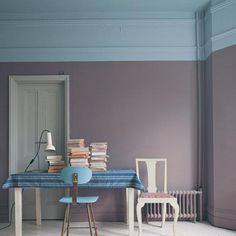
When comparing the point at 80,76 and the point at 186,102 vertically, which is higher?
the point at 80,76

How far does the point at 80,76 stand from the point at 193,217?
2.70 m

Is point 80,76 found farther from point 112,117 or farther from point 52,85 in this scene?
point 112,117

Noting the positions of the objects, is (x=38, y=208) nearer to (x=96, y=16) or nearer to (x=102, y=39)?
(x=102, y=39)

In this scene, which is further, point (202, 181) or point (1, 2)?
point (202, 181)

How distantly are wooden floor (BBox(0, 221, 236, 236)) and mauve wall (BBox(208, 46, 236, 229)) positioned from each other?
0.77 feet

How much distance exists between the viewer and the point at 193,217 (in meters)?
4.69

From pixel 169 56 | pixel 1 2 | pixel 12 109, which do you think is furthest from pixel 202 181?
pixel 1 2

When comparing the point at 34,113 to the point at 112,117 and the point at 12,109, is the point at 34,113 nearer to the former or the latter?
the point at 12,109

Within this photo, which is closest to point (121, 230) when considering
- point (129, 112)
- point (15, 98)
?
point (129, 112)

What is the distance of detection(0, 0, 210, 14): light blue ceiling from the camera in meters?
4.61

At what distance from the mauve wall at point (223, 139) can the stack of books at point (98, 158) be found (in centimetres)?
158

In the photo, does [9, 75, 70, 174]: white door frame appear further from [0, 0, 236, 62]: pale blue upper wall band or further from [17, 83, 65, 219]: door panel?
[0, 0, 236, 62]: pale blue upper wall band

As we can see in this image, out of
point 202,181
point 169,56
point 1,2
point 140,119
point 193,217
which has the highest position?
point 1,2

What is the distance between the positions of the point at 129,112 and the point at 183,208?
1.63 metres
